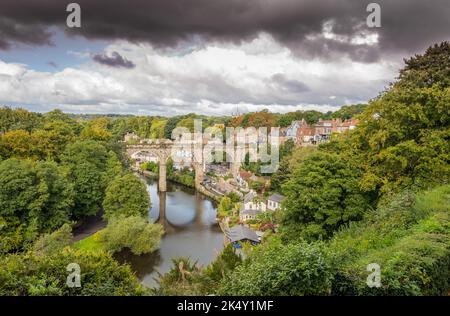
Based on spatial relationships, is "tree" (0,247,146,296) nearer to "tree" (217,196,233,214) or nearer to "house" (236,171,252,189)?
"tree" (217,196,233,214)

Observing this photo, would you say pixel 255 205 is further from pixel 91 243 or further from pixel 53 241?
pixel 53 241

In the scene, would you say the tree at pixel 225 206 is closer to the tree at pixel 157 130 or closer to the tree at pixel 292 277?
A: the tree at pixel 292 277

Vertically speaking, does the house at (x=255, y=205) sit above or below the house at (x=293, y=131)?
below

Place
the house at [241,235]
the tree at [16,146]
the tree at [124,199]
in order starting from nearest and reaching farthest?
1. the house at [241,235]
2. the tree at [124,199]
3. the tree at [16,146]

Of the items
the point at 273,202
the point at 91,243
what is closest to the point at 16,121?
the point at 91,243

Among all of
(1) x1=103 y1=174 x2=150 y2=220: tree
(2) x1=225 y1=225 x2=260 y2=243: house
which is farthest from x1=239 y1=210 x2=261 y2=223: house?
(1) x1=103 y1=174 x2=150 y2=220: tree

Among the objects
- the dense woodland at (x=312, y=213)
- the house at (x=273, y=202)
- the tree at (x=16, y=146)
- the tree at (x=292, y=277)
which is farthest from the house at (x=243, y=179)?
the tree at (x=292, y=277)

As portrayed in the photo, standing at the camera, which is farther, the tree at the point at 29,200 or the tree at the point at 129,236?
the tree at the point at 129,236
